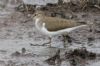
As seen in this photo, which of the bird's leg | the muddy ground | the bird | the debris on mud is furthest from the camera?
the bird's leg

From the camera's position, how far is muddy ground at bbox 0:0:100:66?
33.1ft

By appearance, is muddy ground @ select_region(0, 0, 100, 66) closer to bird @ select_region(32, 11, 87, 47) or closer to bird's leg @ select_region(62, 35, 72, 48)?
bird's leg @ select_region(62, 35, 72, 48)

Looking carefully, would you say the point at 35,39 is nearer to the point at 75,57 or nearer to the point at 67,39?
the point at 67,39

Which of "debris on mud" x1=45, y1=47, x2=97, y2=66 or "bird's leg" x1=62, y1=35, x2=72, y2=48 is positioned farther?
"bird's leg" x1=62, y1=35, x2=72, y2=48

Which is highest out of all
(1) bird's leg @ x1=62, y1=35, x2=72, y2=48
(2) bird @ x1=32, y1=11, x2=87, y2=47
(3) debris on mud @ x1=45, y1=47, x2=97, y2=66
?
(2) bird @ x1=32, y1=11, x2=87, y2=47

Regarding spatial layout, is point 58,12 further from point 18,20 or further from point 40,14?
point 40,14

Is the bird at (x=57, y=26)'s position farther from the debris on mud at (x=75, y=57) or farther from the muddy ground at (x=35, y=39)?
the debris on mud at (x=75, y=57)

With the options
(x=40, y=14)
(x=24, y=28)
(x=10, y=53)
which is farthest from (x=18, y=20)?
(x=10, y=53)

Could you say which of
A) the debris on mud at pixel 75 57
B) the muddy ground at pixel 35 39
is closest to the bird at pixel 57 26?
the muddy ground at pixel 35 39

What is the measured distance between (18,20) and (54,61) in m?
3.36

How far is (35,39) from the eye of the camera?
1155cm

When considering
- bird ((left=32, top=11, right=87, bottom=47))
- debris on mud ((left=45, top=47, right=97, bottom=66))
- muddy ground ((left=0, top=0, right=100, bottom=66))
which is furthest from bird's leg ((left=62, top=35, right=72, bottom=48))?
debris on mud ((left=45, top=47, right=97, bottom=66))

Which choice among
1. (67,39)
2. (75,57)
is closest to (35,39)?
(67,39)

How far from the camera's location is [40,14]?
11336 millimetres
